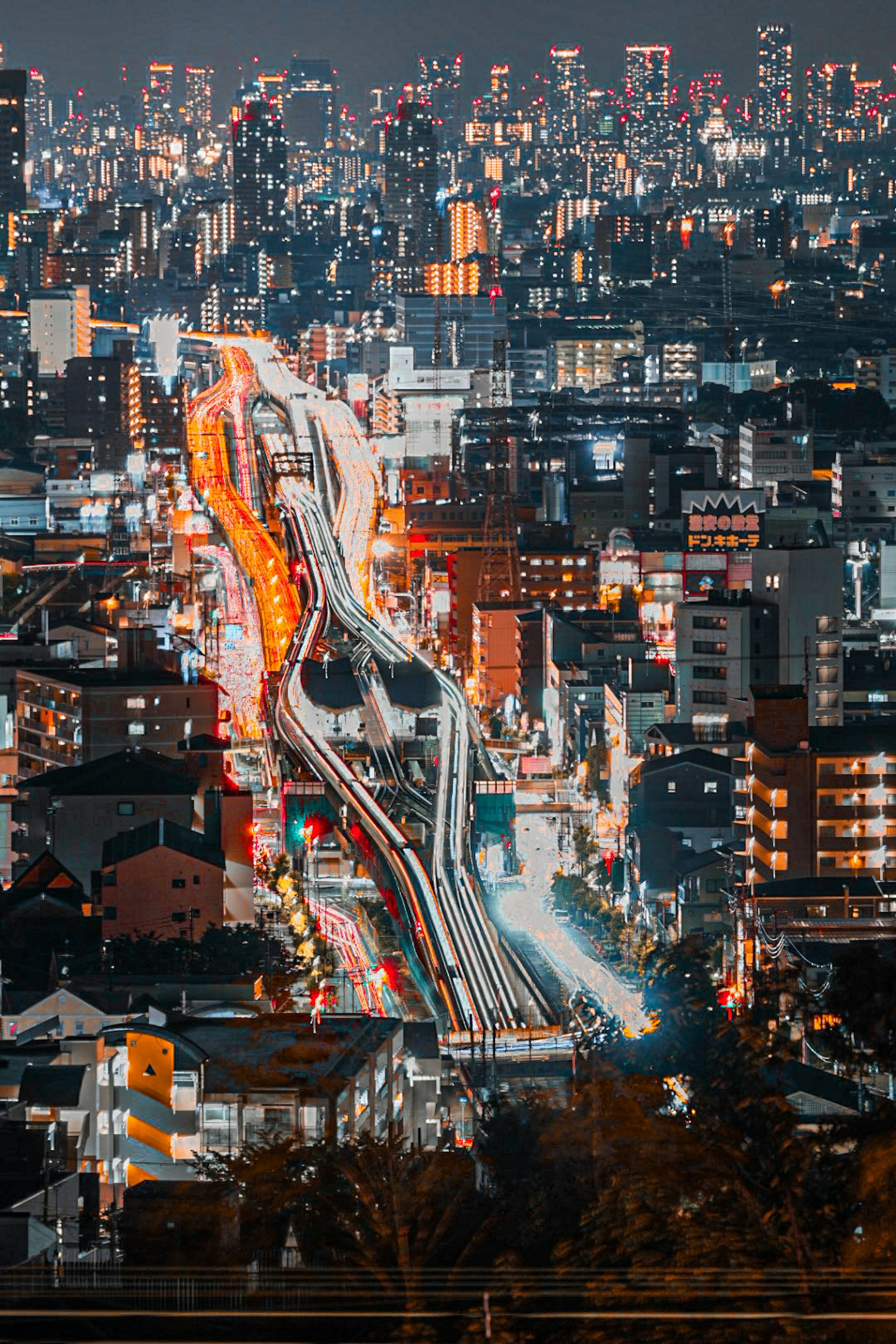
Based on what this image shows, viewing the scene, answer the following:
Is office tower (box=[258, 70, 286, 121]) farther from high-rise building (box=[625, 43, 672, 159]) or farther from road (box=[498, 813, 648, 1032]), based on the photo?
road (box=[498, 813, 648, 1032])

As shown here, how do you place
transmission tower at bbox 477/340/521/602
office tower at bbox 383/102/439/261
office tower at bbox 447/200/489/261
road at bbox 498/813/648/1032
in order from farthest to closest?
office tower at bbox 383/102/439/261, office tower at bbox 447/200/489/261, transmission tower at bbox 477/340/521/602, road at bbox 498/813/648/1032

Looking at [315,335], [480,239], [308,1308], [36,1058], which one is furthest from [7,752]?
[480,239]

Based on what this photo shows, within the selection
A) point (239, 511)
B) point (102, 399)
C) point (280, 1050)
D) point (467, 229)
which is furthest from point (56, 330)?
point (280, 1050)

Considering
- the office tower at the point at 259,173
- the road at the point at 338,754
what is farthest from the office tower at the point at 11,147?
the road at the point at 338,754

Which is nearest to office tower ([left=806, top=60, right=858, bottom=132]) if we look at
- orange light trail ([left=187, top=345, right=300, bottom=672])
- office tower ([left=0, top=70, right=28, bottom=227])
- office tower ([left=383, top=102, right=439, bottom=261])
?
office tower ([left=383, top=102, right=439, bottom=261])

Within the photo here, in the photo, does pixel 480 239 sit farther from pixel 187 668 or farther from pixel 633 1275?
pixel 633 1275

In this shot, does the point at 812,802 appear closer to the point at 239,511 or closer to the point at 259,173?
the point at 239,511

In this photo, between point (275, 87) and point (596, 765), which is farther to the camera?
point (275, 87)
